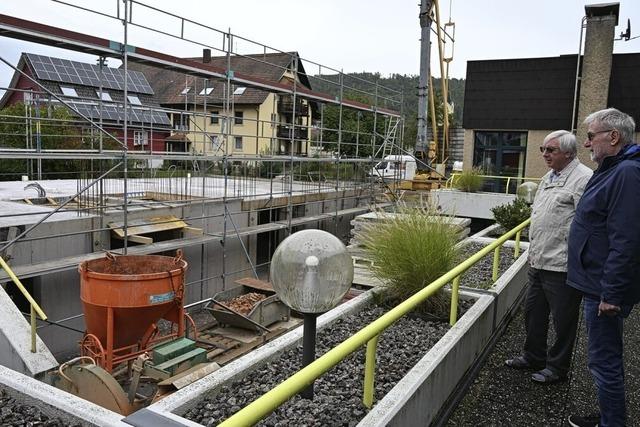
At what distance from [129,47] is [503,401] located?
22.1 feet

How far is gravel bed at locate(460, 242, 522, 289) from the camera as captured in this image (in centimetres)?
562

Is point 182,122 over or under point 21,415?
over

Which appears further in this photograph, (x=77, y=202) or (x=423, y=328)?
(x=77, y=202)

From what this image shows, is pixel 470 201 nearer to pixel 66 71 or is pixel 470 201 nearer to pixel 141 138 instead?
pixel 141 138

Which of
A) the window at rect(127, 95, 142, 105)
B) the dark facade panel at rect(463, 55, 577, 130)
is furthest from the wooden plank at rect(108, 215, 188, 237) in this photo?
the dark facade panel at rect(463, 55, 577, 130)

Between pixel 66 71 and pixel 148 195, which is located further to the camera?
pixel 66 71

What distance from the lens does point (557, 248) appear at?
390 centimetres

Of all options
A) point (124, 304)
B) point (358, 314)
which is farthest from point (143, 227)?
point (358, 314)

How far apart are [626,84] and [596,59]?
128 centimetres

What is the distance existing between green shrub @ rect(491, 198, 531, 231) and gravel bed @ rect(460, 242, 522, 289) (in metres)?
1.36

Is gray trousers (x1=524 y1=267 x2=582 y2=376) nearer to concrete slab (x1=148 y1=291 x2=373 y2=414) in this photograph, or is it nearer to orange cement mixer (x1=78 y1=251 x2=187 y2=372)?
concrete slab (x1=148 y1=291 x2=373 y2=414)

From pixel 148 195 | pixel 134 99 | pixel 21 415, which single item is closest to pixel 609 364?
pixel 21 415

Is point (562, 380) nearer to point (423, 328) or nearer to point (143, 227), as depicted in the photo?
point (423, 328)

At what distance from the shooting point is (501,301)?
5.31 m
